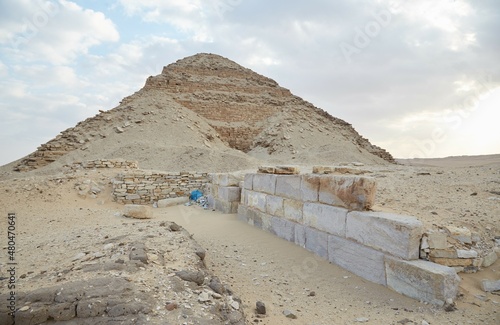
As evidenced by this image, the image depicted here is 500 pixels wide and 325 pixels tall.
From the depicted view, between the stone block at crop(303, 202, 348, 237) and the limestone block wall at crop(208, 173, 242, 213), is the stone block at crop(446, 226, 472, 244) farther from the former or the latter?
the limestone block wall at crop(208, 173, 242, 213)

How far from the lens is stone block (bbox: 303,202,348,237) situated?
4.53 m

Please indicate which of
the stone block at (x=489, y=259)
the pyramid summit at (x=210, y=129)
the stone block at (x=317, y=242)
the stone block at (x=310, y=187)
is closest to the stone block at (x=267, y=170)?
the stone block at (x=310, y=187)

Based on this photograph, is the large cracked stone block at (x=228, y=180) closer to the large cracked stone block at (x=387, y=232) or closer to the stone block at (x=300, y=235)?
the stone block at (x=300, y=235)

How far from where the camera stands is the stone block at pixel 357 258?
3.89 m

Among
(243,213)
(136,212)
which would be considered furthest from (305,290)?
(136,212)

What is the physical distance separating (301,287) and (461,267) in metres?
2.01

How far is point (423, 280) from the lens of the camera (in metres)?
3.39

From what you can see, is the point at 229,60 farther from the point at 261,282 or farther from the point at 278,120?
the point at 261,282

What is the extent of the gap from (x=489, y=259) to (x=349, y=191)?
1929 mm

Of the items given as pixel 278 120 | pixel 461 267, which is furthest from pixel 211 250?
pixel 278 120

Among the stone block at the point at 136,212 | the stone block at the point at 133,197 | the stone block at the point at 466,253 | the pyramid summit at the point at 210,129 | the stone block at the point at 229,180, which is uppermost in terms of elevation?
the pyramid summit at the point at 210,129

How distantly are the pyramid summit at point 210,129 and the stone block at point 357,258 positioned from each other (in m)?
16.1

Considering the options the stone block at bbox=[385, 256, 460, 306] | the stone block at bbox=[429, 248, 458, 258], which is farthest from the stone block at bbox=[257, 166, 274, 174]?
the stone block at bbox=[429, 248, 458, 258]

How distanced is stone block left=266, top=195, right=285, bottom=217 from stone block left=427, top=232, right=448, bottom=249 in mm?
2817
